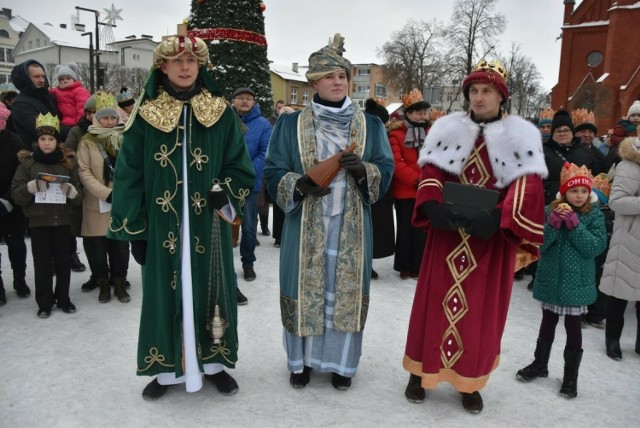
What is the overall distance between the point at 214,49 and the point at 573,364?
7028mm

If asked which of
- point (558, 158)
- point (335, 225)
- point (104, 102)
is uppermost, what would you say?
point (104, 102)

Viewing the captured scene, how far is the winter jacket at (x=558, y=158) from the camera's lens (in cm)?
567

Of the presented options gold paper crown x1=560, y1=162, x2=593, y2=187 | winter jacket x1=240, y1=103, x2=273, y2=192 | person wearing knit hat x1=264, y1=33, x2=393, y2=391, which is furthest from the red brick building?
person wearing knit hat x1=264, y1=33, x2=393, y2=391

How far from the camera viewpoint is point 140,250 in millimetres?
3072

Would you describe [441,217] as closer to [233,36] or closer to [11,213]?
[11,213]

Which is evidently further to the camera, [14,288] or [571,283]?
[14,288]

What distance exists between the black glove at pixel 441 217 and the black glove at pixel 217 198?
49.3 inches

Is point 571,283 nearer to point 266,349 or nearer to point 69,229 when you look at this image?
point 266,349

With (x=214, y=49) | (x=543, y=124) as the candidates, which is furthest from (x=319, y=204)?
(x=214, y=49)

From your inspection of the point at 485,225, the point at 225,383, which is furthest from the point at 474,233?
the point at 225,383

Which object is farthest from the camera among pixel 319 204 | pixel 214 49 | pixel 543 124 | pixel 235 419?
pixel 214 49

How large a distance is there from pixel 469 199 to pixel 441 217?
19cm

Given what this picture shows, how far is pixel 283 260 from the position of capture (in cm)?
342

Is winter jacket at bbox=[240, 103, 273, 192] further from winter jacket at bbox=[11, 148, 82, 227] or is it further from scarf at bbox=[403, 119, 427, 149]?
winter jacket at bbox=[11, 148, 82, 227]
